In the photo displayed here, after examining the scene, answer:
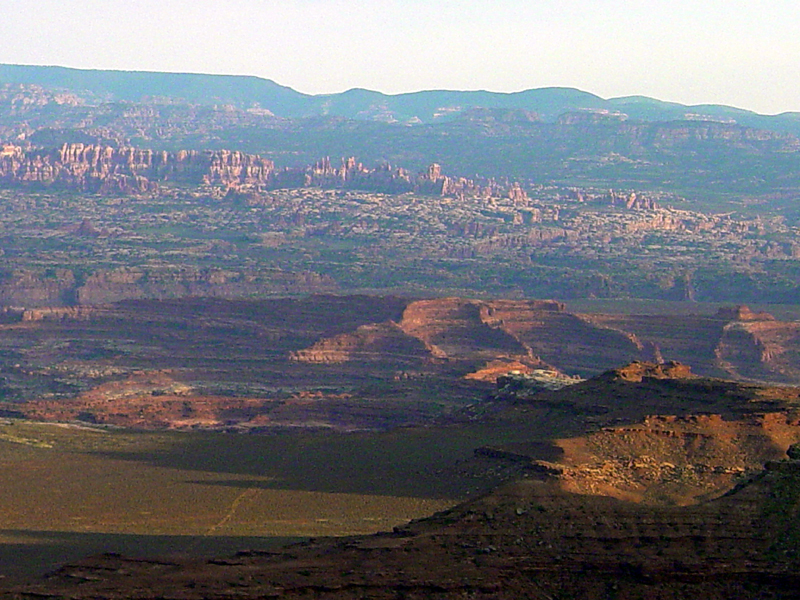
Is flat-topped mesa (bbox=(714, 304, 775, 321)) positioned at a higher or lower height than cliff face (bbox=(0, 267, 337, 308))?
higher

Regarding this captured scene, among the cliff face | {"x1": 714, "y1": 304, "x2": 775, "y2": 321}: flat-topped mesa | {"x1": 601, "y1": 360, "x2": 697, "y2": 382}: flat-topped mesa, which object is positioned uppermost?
{"x1": 601, "y1": 360, "x2": 697, "y2": 382}: flat-topped mesa

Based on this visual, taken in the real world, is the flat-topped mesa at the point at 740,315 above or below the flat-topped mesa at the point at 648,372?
below

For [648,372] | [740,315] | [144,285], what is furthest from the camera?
[144,285]

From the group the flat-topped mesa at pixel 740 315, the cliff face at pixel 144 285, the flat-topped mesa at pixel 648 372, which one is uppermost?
the flat-topped mesa at pixel 648 372

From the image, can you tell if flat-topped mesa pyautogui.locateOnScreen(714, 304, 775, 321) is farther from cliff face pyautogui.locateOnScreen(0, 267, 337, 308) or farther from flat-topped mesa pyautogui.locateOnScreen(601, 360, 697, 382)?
cliff face pyautogui.locateOnScreen(0, 267, 337, 308)

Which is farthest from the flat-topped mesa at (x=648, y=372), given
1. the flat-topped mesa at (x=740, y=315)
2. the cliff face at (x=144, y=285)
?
the cliff face at (x=144, y=285)

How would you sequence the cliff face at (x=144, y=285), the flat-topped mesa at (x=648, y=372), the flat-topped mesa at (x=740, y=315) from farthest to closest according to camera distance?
the cliff face at (x=144, y=285) < the flat-topped mesa at (x=740, y=315) < the flat-topped mesa at (x=648, y=372)

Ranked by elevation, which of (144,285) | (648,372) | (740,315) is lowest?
(144,285)

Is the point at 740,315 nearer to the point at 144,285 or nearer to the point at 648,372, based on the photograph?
the point at 648,372

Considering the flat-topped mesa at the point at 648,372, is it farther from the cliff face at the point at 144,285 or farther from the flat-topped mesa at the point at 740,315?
the cliff face at the point at 144,285

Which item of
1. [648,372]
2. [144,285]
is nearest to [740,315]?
[648,372]

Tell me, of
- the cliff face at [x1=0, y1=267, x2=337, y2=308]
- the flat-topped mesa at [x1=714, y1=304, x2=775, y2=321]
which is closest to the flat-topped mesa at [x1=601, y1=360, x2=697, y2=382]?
the flat-topped mesa at [x1=714, y1=304, x2=775, y2=321]

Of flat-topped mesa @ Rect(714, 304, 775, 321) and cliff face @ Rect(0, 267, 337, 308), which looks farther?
cliff face @ Rect(0, 267, 337, 308)
